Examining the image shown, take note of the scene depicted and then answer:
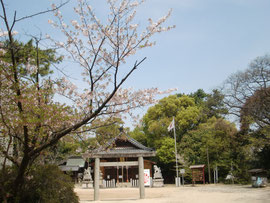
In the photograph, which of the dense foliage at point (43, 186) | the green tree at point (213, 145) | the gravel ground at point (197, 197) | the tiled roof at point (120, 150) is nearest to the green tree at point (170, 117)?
the green tree at point (213, 145)

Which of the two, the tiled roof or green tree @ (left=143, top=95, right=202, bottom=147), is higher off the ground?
green tree @ (left=143, top=95, right=202, bottom=147)

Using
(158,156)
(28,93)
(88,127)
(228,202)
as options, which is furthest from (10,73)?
(158,156)

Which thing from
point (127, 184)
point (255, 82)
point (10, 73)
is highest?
point (255, 82)

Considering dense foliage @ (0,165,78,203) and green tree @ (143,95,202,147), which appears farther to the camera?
green tree @ (143,95,202,147)

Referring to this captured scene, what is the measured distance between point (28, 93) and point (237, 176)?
803 inches

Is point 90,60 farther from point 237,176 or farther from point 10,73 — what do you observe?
point 237,176

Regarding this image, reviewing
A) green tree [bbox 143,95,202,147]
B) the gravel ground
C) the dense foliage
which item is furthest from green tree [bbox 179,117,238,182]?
the dense foliage

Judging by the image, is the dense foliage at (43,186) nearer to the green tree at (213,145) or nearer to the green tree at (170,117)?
the green tree at (213,145)

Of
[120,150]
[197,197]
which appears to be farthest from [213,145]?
[197,197]

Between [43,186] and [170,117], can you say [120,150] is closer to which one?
[43,186]

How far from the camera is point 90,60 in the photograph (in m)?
5.04

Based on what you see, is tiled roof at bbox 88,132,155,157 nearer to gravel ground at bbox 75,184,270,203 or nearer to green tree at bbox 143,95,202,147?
gravel ground at bbox 75,184,270,203

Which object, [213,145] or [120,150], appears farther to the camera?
[213,145]

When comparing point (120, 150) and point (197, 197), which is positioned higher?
point (120, 150)
